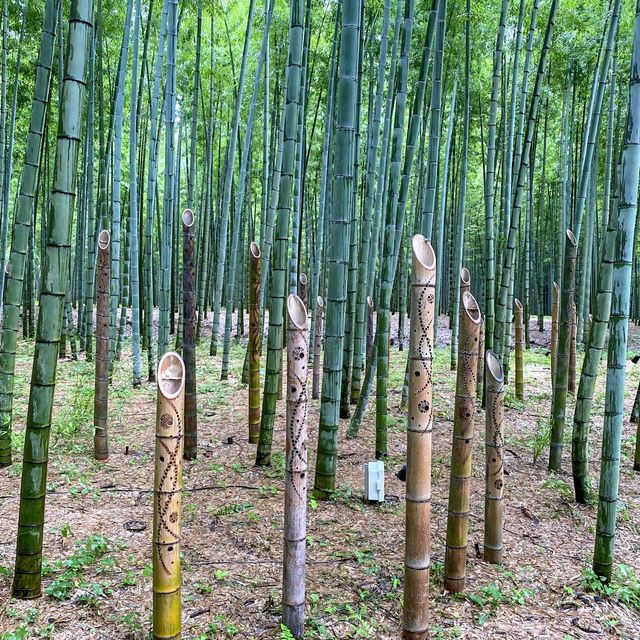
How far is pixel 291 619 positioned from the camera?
66.7 inches

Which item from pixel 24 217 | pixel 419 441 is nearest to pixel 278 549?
pixel 419 441

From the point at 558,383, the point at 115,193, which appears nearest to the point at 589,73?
the point at 558,383

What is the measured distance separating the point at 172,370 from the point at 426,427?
0.77 m

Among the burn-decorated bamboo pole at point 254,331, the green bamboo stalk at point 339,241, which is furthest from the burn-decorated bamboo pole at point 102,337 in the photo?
the green bamboo stalk at point 339,241

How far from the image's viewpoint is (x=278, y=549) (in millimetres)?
2312

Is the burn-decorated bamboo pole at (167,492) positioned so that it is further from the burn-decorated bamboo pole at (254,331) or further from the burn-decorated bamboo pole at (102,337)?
the burn-decorated bamboo pole at (254,331)

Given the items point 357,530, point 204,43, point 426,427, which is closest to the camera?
point 426,427

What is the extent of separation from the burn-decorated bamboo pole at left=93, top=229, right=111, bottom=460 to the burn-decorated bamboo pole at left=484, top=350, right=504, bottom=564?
2134 mm

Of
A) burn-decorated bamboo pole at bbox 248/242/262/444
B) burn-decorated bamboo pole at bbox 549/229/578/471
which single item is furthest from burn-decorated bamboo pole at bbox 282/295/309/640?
burn-decorated bamboo pole at bbox 549/229/578/471

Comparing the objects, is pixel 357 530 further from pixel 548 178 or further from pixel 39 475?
pixel 548 178

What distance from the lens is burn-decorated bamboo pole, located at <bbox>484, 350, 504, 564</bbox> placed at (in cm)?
202

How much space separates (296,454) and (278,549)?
A: 2.89 ft

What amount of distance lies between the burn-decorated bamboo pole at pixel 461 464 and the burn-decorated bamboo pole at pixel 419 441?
0.93ft

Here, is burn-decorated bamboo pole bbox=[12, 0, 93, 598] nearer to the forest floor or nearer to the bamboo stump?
the forest floor
